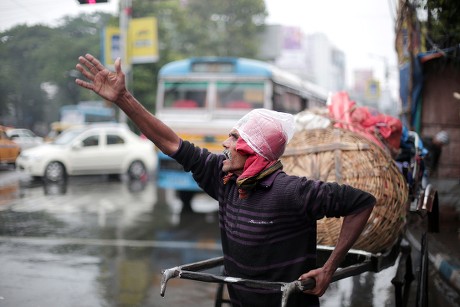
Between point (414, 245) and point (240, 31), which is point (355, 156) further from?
point (240, 31)

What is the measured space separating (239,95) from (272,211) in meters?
8.98

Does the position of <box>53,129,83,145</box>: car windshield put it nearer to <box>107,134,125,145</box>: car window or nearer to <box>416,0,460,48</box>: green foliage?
<box>107,134,125,145</box>: car window

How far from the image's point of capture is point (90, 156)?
57.0ft

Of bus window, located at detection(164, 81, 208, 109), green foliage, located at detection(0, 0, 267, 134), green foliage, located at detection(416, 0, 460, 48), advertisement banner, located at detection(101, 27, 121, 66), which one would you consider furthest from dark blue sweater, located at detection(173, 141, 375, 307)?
green foliage, located at detection(0, 0, 267, 134)

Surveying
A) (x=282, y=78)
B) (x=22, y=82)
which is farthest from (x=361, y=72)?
(x=282, y=78)

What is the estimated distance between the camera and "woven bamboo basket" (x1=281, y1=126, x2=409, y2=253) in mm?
3816

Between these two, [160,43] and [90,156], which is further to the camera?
[160,43]

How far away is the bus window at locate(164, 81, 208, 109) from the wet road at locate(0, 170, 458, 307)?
84.3 inches

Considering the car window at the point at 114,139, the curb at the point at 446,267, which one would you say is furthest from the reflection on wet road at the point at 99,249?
the car window at the point at 114,139

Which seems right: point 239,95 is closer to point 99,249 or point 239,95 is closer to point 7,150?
point 99,249

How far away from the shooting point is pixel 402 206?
13.2ft

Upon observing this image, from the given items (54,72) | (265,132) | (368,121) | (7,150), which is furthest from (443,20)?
(54,72)

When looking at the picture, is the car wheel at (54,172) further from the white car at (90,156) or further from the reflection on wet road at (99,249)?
the reflection on wet road at (99,249)

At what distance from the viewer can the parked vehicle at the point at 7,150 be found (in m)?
20.9
